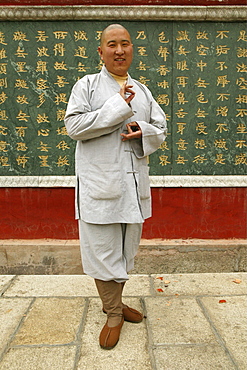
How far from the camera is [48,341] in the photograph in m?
2.28

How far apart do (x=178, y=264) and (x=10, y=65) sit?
9.06ft

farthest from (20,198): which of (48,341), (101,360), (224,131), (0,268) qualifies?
(224,131)

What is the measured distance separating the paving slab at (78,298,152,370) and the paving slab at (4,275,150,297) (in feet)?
1.72

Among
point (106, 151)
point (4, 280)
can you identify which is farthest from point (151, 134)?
point (4, 280)

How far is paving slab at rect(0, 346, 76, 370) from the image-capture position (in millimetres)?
2035

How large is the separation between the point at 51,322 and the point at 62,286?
692mm

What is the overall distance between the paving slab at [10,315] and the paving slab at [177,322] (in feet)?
3.43

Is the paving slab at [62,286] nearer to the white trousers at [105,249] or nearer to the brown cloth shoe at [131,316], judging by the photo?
the brown cloth shoe at [131,316]

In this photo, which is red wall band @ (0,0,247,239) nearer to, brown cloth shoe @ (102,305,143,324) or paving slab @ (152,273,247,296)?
paving slab @ (152,273,247,296)

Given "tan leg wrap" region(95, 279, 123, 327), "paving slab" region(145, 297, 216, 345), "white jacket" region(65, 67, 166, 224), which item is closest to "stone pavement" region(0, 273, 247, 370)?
"paving slab" region(145, 297, 216, 345)

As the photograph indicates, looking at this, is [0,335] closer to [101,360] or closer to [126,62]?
[101,360]

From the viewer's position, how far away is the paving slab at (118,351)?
205 centimetres

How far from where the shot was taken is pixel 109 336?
2.22 meters

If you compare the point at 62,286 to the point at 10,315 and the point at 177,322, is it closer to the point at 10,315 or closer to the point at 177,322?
the point at 10,315
